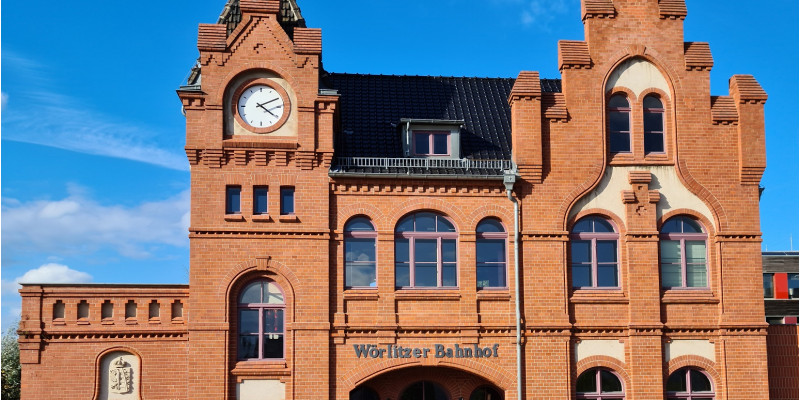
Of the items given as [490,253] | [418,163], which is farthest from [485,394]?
[418,163]

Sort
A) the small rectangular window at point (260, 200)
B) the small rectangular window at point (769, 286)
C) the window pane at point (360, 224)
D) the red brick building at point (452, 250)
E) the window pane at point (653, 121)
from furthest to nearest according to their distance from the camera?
the small rectangular window at point (769, 286) → the window pane at point (653, 121) → the window pane at point (360, 224) → the small rectangular window at point (260, 200) → the red brick building at point (452, 250)

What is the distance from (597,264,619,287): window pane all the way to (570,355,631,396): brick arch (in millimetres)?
2141

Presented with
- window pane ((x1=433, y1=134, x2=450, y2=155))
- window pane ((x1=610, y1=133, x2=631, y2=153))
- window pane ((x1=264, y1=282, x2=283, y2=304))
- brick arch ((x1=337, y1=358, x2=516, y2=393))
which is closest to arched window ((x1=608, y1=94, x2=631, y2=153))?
window pane ((x1=610, y1=133, x2=631, y2=153))

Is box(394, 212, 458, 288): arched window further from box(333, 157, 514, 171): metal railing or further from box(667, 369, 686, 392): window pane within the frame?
box(667, 369, 686, 392): window pane

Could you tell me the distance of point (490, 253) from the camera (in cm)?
Answer: 2858

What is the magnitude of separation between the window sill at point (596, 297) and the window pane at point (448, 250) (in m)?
3.64

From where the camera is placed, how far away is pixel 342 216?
27922 mm

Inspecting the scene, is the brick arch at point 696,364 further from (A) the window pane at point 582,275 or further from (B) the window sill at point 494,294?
(B) the window sill at point 494,294

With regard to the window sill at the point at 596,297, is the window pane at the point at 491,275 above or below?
above

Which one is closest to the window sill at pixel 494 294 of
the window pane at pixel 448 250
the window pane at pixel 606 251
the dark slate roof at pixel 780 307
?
the window pane at pixel 448 250

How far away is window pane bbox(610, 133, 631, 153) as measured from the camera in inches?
1161

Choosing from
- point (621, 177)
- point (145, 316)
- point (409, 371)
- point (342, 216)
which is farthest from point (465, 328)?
point (145, 316)

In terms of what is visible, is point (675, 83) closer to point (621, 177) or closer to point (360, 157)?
point (621, 177)

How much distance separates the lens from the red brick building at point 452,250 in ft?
89.5
